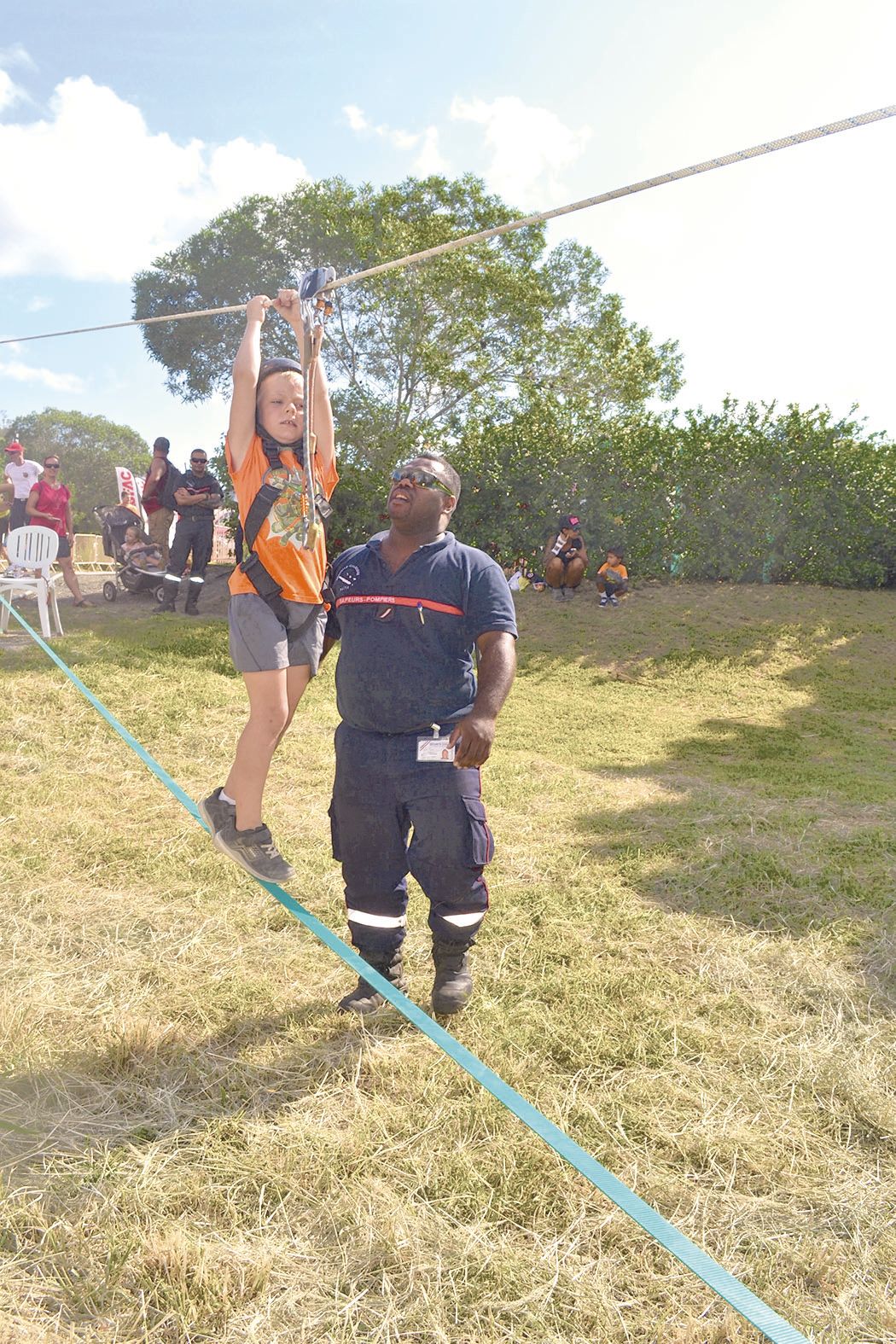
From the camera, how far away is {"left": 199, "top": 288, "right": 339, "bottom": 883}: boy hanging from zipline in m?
2.95

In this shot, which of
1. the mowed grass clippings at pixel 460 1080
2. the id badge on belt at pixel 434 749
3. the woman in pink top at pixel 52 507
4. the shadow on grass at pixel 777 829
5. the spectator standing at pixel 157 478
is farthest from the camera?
the spectator standing at pixel 157 478

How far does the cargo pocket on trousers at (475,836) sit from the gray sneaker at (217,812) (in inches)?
35.4

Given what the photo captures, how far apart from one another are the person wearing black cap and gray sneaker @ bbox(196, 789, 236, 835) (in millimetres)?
9305

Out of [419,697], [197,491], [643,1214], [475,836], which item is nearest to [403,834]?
[475,836]

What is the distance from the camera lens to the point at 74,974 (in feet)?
10.9

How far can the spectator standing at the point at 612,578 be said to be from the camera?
38.3ft

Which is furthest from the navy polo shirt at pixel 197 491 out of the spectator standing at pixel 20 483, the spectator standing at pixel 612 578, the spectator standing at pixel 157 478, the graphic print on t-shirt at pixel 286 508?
the graphic print on t-shirt at pixel 286 508

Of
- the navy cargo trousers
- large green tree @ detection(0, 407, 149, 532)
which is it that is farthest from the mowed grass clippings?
large green tree @ detection(0, 407, 149, 532)

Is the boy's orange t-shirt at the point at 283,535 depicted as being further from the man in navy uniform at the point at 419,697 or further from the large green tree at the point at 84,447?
the large green tree at the point at 84,447

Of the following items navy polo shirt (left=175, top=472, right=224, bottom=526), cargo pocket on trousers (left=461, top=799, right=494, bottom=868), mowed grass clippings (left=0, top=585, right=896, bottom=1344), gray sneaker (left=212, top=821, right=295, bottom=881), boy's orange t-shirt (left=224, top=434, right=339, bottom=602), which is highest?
navy polo shirt (left=175, top=472, right=224, bottom=526)

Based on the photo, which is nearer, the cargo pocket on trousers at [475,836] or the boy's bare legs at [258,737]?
the cargo pocket on trousers at [475,836]

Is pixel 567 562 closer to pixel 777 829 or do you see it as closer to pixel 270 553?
pixel 777 829

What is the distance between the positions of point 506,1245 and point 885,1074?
4.58 ft

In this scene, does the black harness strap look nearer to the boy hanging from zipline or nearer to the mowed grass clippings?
the boy hanging from zipline
